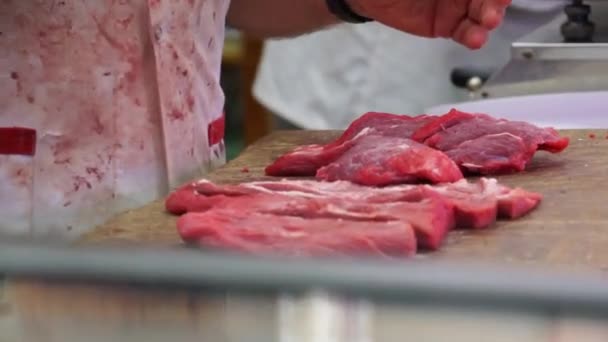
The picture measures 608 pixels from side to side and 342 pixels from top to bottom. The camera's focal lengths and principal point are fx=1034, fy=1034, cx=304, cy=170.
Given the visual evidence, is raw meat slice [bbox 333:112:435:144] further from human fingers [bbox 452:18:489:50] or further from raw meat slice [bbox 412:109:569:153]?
human fingers [bbox 452:18:489:50]

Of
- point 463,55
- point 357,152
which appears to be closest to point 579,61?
point 463,55

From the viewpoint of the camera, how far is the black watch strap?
5.79 feet

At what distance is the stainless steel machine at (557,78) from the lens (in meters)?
2.08

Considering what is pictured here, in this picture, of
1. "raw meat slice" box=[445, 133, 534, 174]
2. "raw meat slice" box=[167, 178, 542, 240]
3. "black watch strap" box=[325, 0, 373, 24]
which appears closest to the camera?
"raw meat slice" box=[167, 178, 542, 240]

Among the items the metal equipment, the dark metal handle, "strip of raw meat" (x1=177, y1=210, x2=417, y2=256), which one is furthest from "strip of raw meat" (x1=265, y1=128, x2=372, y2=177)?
the dark metal handle

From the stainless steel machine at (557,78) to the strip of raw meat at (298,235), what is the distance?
3.39ft

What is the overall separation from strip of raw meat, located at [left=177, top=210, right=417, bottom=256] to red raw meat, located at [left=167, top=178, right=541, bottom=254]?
2cm

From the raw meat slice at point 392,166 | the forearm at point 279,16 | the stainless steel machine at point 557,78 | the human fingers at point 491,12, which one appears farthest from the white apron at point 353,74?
the raw meat slice at point 392,166

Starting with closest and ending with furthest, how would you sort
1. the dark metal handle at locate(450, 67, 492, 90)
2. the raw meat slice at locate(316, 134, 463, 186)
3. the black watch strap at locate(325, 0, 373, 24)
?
the raw meat slice at locate(316, 134, 463, 186), the black watch strap at locate(325, 0, 373, 24), the dark metal handle at locate(450, 67, 492, 90)

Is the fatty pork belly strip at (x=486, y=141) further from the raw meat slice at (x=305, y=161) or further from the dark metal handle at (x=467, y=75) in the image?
the dark metal handle at (x=467, y=75)

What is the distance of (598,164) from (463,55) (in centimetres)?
162

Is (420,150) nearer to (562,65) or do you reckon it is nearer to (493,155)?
(493,155)

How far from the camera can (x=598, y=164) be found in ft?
5.01

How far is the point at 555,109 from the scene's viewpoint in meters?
2.10
